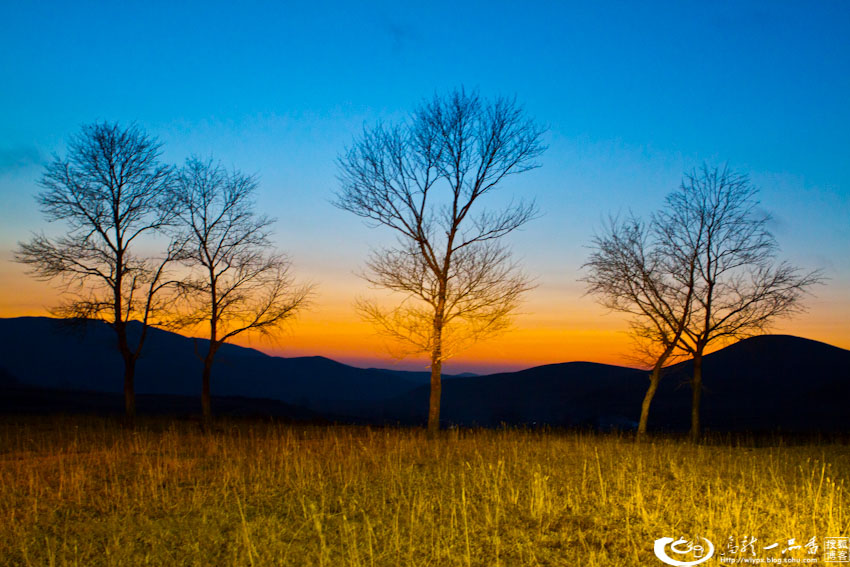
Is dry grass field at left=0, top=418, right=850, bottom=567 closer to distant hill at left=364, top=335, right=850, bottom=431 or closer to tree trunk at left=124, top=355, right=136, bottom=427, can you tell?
tree trunk at left=124, top=355, right=136, bottom=427

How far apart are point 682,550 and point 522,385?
107 m

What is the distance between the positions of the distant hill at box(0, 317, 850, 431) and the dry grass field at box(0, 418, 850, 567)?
7.94 metres

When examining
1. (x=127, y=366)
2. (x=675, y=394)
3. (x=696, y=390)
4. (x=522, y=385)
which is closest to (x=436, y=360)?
(x=696, y=390)

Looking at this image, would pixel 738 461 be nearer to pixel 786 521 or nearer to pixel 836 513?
pixel 836 513

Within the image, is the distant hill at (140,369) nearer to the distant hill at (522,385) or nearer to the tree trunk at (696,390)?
the distant hill at (522,385)

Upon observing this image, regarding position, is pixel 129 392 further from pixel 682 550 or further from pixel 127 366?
pixel 682 550

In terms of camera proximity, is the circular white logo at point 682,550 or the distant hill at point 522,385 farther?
the distant hill at point 522,385

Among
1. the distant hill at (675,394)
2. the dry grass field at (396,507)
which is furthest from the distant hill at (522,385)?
the dry grass field at (396,507)

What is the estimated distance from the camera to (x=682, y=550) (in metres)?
6.43

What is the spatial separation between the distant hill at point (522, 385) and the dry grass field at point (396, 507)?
7.94 m

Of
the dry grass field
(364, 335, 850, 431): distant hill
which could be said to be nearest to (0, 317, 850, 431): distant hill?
(364, 335, 850, 431): distant hill

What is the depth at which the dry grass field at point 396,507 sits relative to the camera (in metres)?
6.54

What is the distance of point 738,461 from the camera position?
506 inches

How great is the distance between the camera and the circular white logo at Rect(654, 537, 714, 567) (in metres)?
6.10
